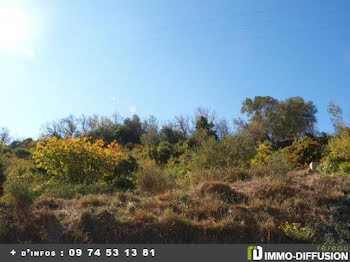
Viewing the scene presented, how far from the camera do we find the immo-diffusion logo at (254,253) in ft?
15.1

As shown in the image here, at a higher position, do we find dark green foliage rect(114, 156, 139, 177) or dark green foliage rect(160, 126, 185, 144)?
dark green foliage rect(160, 126, 185, 144)

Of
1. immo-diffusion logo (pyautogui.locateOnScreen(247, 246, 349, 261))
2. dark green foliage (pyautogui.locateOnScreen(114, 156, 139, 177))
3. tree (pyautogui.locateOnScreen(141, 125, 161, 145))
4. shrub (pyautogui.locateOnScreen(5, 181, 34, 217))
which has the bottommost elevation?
immo-diffusion logo (pyautogui.locateOnScreen(247, 246, 349, 261))

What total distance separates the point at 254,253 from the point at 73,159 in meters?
7.16

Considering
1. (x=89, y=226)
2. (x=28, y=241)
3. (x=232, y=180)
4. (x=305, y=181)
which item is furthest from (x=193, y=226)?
(x=305, y=181)

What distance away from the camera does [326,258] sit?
179 inches

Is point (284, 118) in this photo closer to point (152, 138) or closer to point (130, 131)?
point (152, 138)

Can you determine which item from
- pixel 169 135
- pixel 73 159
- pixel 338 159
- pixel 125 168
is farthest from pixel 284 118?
pixel 73 159

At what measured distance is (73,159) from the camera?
380 inches

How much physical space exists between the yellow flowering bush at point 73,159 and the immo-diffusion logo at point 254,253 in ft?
20.4

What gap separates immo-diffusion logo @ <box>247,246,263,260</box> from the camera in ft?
15.1

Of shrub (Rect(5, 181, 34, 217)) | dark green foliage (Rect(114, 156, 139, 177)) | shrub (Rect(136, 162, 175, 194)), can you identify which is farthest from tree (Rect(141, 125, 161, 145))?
shrub (Rect(5, 181, 34, 217))

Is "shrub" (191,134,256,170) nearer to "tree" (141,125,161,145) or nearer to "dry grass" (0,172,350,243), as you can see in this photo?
"dry grass" (0,172,350,243)

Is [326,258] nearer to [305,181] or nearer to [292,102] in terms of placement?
[305,181]

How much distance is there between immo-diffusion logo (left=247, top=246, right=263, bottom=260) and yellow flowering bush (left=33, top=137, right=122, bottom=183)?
20.4 ft
